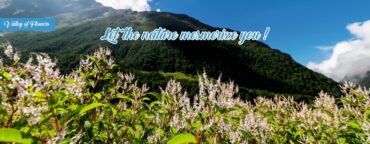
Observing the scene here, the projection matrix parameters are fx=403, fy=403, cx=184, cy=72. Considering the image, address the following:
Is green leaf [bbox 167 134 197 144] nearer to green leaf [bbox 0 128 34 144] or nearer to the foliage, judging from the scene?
the foliage

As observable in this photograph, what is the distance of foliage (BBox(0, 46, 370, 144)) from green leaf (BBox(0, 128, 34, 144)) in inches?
0.8

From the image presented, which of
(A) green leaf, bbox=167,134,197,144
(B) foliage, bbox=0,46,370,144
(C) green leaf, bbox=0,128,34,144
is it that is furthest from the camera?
(A) green leaf, bbox=167,134,197,144

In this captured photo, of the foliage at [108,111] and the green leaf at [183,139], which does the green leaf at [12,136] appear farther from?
the green leaf at [183,139]

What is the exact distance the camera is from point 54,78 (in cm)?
457

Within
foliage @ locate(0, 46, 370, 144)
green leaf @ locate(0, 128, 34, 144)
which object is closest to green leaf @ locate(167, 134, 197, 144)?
foliage @ locate(0, 46, 370, 144)

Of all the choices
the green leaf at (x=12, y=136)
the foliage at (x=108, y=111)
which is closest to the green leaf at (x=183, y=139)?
the foliage at (x=108, y=111)

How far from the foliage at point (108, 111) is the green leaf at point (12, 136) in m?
0.02

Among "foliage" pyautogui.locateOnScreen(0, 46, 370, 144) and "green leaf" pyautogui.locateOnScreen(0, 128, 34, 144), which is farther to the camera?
"foliage" pyautogui.locateOnScreen(0, 46, 370, 144)

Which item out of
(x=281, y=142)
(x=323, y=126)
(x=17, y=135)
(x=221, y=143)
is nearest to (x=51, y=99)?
(x=17, y=135)

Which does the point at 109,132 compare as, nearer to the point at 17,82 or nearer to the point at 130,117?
the point at 130,117

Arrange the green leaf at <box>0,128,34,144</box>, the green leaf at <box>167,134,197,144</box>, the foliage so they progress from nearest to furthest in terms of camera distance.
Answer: the green leaf at <box>0,128,34,144</box>, the foliage, the green leaf at <box>167,134,197,144</box>

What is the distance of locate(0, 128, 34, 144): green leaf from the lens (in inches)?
104

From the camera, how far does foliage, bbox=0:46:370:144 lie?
3650 millimetres

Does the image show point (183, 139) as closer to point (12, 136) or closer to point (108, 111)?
point (12, 136)
